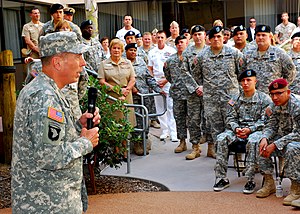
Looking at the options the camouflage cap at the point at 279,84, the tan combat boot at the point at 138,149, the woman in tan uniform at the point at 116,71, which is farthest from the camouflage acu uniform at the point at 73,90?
the tan combat boot at the point at 138,149

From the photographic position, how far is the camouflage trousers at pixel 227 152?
20.6 feet

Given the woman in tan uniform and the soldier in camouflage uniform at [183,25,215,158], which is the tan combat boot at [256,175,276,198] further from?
the woman in tan uniform

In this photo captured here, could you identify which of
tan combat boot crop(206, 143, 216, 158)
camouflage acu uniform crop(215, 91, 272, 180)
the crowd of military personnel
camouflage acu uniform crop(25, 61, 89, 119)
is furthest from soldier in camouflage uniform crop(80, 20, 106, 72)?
camouflage acu uniform crop(215, 91, 272, 180)

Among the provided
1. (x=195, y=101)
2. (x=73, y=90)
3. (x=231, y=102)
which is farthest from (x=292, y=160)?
(x=195, y=101)

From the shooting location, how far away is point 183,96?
28.0 feet

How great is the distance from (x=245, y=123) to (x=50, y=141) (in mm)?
4341

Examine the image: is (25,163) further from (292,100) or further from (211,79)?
(211,79)

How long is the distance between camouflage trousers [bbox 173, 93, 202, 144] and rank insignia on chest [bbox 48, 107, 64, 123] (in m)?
5.44

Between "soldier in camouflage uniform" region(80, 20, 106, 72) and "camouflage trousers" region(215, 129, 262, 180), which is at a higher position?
"soldier in camouflage uniform" region(80, 20, 106, 72)

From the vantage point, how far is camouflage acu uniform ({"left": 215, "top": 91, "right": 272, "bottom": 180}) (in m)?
6.32

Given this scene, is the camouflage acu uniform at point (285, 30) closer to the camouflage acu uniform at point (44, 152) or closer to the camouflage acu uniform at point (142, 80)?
the camouflage acu uniform at point (142, 80)

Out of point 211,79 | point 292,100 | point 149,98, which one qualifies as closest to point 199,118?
point 211,79

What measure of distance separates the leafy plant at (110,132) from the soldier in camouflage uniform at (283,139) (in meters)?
1.76

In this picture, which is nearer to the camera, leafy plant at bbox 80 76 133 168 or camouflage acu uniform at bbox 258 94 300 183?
camouflage acu uniform at bbox 258 94 300 183
